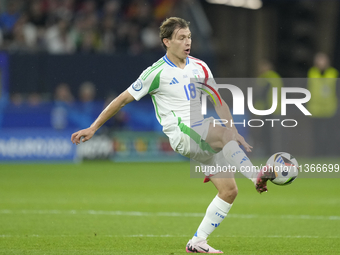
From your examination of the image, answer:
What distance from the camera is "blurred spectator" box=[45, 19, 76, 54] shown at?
1781 cm

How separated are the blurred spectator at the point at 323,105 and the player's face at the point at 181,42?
408 inches

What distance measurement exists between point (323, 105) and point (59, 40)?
7.76m

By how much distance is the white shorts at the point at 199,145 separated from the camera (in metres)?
5.72

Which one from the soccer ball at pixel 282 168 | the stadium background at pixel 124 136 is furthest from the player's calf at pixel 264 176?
the stadium background at pixel 124 136

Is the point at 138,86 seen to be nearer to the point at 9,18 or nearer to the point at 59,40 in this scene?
the point at 59,40

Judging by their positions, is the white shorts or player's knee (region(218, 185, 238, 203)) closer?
the white shorts

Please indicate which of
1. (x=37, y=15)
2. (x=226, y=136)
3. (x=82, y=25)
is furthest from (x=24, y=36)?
(x=226, y=136)

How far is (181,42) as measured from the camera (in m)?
5.86

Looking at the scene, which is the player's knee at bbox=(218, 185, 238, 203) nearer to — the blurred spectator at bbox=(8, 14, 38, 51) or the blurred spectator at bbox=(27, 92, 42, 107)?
the blurred spectator at bbox=(27, 92, 42, 107)

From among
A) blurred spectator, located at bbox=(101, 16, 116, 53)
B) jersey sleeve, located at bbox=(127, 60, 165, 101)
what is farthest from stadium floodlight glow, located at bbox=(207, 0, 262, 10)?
jersey sleeve, located at bbox=(127, 60, 165, 101)

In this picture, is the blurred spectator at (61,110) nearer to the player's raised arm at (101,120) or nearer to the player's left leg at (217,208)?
the player's raised arm at (101,120)

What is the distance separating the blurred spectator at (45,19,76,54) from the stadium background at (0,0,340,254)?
3 cm

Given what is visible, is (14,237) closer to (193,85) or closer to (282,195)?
(193,85)

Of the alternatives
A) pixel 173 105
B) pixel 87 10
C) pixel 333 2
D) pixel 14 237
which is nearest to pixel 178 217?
pixel 14 237
